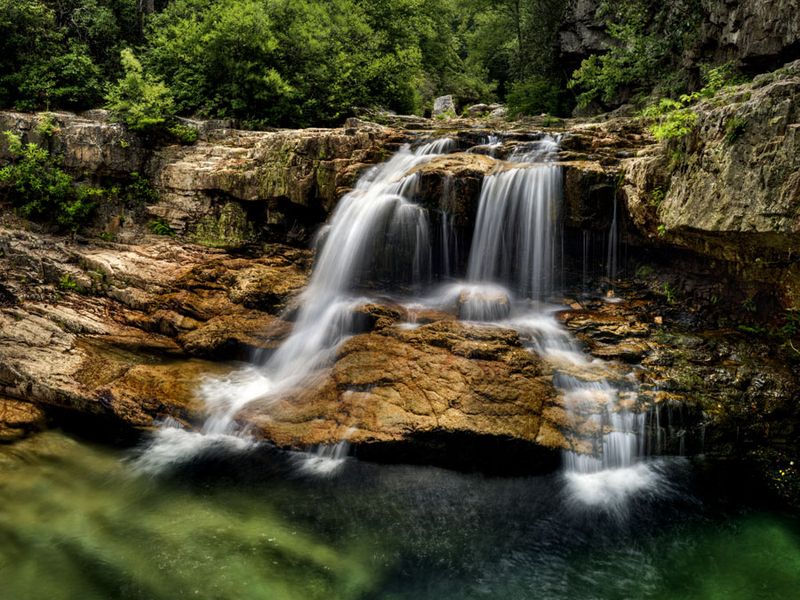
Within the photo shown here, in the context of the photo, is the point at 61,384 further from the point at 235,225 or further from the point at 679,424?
the point at 679,424

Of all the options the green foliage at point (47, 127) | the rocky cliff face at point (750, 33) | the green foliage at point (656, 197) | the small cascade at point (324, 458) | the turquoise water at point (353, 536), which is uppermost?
the rocky cliff face at point (750, 33)

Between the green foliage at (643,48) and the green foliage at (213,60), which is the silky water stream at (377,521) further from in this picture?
the green foliage at (643,48)

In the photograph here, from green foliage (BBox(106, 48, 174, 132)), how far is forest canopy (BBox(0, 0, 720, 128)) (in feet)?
0.10

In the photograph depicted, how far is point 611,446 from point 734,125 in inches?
169

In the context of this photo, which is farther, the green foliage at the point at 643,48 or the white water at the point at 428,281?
the green foliage at the point at 643,48

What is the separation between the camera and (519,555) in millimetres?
4820

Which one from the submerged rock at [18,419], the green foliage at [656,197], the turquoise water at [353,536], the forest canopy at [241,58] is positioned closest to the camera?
the turquoise water at [353,536]

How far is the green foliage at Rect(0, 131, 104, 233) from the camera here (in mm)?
10461

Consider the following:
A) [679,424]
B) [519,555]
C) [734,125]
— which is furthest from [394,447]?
[734,125]

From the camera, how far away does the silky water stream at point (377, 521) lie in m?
4.40

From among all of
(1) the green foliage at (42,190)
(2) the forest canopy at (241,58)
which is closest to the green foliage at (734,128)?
(2) the forest canopy at (241,58)

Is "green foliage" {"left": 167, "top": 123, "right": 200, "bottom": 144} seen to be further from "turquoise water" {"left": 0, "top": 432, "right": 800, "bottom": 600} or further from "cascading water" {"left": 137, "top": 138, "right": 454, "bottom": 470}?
"turquoise water" {"left": 0, "top": 432, "right": 800, "bottom": 600}

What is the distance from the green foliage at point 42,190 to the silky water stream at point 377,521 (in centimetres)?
647

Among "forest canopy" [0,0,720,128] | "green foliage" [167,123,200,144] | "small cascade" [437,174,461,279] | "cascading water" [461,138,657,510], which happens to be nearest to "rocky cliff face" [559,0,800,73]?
"forest canopy" [0,0,720,128]
